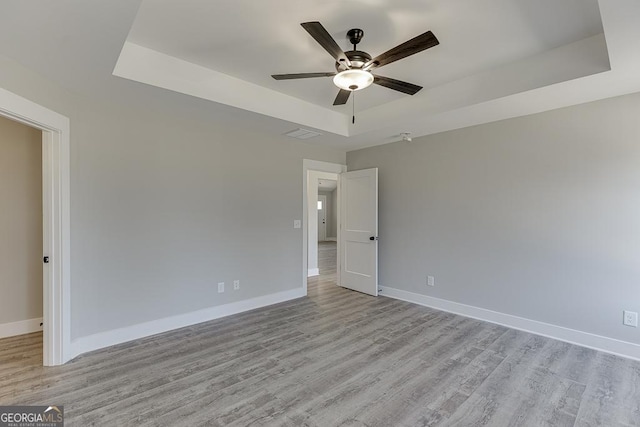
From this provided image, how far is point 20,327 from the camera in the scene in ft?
10.5

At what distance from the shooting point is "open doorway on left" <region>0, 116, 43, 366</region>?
3.13 m

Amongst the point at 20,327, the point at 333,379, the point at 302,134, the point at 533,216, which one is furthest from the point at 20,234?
the point at 533,216

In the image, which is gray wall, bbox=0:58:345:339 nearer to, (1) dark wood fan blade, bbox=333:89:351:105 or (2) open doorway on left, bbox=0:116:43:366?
(2) open doorway on left, bbox=0:116:43:366

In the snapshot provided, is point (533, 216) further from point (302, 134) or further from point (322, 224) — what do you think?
point (322, 224)

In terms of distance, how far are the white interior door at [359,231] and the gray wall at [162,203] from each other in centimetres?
125

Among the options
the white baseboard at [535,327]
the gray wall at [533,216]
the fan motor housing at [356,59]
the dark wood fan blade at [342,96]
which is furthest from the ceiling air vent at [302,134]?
the white baseboard at [535,327]

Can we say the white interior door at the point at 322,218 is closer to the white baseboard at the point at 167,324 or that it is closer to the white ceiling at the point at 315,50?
the white baseboard at the point at 167,324

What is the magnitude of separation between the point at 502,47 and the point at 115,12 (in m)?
2.86

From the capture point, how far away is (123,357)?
2.70 metres

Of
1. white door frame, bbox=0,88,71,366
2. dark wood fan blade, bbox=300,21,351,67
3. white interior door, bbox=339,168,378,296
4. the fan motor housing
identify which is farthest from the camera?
white interior door, bbox=339,168,378,296

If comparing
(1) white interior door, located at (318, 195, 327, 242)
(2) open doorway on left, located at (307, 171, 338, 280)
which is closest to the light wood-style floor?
(2) open doorway on left, located at (307, 171, 338, 280)

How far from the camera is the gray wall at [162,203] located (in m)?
2.78

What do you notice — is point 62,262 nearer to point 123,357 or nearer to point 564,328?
point 123,357

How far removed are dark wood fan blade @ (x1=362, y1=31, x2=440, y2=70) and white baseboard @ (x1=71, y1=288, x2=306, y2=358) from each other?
128 inches
